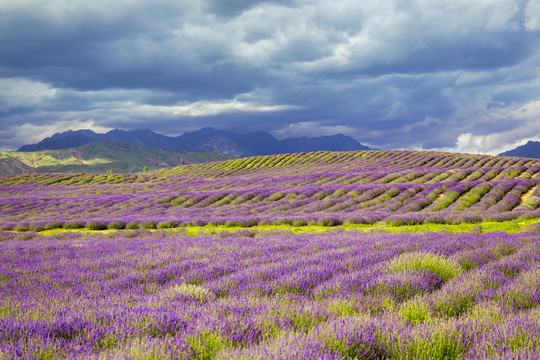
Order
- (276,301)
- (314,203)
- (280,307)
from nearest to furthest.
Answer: (280,307) → (276,301) → (314,203)

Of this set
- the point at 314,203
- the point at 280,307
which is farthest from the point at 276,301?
the point at 314,203

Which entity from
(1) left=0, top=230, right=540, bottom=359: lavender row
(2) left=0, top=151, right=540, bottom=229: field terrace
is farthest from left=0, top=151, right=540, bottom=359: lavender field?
(2) left=0, top=151, right=540, bottom=229: field terrace

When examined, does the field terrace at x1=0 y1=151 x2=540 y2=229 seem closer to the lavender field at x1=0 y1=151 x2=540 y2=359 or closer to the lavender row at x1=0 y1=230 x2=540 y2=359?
the lavender field at x1=0 y1=151 x2=540 y2=359

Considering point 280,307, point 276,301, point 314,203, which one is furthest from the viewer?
point 314,203

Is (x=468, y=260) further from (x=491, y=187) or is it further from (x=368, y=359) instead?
(x=491, y=187)

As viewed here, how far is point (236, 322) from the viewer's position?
3191mm

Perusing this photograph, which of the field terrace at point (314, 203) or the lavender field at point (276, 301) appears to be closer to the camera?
the lavender field at point (276, 301)

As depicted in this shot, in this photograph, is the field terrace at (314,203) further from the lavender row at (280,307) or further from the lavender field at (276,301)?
the lavender row at (280,307)

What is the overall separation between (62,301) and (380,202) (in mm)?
23198

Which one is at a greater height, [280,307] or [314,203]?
[280,307]

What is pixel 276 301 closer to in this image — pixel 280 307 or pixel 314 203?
pixel 280 307

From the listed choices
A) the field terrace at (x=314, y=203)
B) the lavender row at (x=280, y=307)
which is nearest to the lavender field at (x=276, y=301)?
the lavender row at (x=280, y=307)

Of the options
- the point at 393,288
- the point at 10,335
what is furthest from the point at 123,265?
the point at 393,288

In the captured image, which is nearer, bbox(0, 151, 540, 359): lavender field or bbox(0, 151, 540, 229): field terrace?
bbox(0, 151, 540, 359): lavender field
